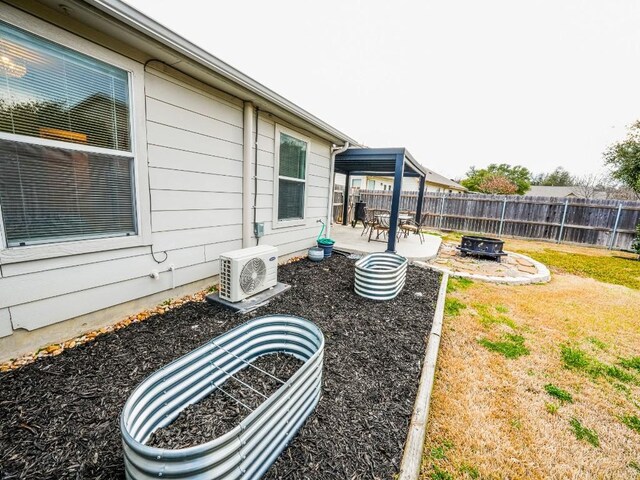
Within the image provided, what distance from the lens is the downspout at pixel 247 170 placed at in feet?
12.1

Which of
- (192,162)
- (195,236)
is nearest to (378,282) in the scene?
(195,236)

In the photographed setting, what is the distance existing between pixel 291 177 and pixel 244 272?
237cm

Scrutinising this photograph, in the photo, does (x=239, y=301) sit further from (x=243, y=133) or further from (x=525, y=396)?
(x=525, y=396)

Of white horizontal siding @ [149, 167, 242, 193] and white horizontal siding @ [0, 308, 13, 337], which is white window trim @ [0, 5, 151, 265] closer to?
white horizontal siding @ [149, 167, 242, 193]

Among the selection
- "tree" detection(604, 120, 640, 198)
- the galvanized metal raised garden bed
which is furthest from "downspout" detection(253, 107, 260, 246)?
"tree" detection(604, 120, 640, 198)

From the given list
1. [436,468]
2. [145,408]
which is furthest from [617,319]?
[145,408]

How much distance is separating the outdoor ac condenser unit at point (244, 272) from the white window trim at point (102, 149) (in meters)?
0.83

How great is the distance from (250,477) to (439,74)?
Answer: 11.2m

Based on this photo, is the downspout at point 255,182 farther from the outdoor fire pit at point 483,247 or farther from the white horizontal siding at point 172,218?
the outdoor fire pit at point 483,247

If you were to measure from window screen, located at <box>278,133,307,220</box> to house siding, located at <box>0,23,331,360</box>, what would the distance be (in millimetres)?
382

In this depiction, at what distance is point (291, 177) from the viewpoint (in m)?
4.86

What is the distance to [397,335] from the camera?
2.76 m

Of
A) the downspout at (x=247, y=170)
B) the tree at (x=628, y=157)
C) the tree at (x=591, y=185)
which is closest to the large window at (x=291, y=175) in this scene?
the downspout at (x=247, y=170)

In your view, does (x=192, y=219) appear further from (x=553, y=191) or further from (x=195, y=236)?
(x=553, y=191)
